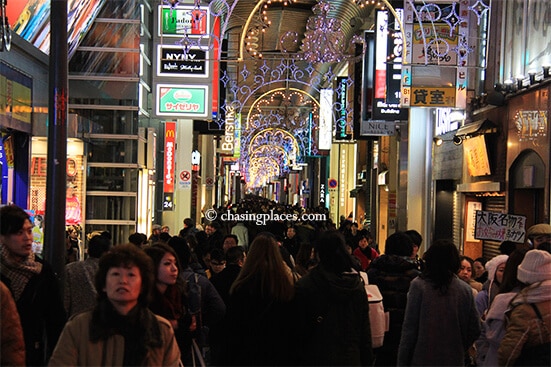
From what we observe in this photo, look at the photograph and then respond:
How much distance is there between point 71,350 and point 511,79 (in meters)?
13.2

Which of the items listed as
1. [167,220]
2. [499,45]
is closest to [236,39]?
[167,220]

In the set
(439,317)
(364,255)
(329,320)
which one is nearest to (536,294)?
(439,317)

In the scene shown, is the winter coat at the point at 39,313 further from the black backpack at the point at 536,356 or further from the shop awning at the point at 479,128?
the shop awning at the point at 479,128

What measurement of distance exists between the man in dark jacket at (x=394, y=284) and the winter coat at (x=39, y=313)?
307 centimetres

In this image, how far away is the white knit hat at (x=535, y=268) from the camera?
488 centimetres

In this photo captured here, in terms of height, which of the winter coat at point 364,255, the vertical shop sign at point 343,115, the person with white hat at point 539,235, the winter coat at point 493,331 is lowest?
the winter coat at point 364,255

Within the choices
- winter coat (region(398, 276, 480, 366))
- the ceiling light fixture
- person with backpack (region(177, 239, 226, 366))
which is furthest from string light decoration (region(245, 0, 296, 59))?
winter coat (region(398, 276, 480, 366))

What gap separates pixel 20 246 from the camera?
5074 mm

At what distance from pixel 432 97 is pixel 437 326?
10.3 m

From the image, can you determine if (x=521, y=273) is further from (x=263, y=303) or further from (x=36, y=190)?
(x=36, y=190)

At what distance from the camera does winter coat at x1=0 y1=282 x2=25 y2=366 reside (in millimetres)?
4109

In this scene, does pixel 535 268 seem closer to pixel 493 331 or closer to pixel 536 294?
pixel 536 294

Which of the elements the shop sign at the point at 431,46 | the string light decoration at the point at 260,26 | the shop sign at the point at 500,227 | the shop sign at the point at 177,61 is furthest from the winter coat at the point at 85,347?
the shop sign at the point at 177,61

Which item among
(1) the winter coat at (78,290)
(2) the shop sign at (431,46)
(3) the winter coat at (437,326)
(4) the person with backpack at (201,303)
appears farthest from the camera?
(2) the shop sign at (431,46)
